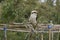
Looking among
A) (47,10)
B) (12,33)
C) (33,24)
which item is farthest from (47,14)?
(33,24)

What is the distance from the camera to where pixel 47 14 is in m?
5.54

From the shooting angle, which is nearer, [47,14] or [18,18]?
[18,18]

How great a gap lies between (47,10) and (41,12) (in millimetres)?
309

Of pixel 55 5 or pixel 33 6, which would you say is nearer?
pixel 33 6

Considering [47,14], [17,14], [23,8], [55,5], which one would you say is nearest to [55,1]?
[55,5]

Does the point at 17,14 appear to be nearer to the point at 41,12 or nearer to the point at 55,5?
the point at 41,12

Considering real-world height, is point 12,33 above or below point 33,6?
below

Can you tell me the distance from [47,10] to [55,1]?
420mm

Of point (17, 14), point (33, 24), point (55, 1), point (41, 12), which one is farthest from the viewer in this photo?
point (55, 1)

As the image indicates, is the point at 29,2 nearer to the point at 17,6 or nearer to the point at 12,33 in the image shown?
the point at 17,6

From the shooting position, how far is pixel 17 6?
5594mm

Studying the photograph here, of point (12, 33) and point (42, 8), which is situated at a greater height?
point (42, 8)

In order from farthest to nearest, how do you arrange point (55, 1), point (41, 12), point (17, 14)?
1. point (55, 1)
2. point (41, 12)
3. point (17, 14)

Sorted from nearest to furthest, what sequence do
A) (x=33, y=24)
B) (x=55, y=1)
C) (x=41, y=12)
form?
(x=33, y=24) < (x=41, y=12) < (x=55, y=1)
